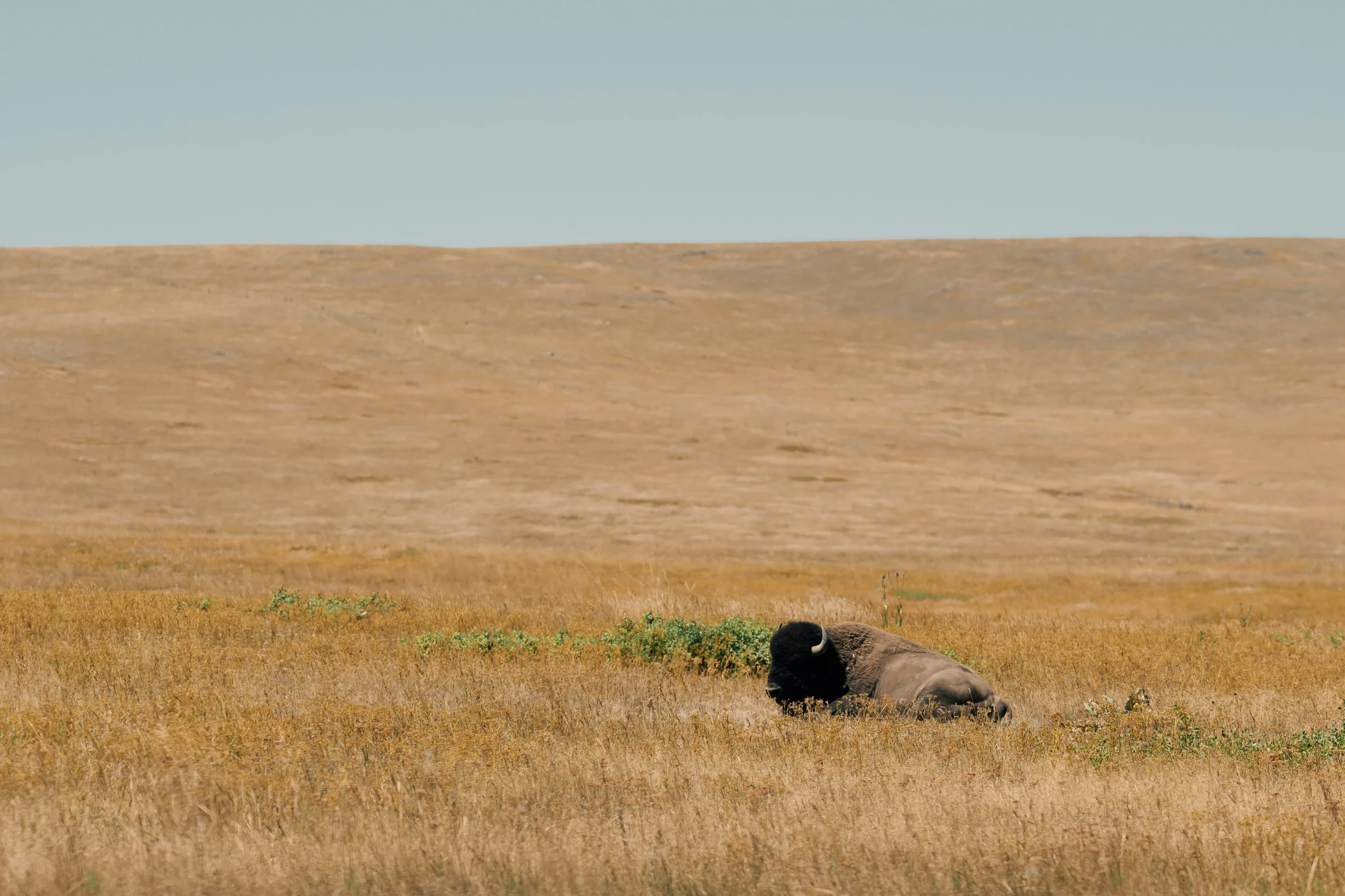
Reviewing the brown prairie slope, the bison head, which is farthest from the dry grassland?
the brown prairie slope

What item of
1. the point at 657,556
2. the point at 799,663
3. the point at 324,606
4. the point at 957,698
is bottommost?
the point at 657,556

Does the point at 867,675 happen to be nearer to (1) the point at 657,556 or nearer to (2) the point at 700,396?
(1) the point at 657,556

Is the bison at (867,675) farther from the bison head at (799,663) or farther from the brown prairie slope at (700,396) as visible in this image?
the brown prairie slope at (700,396)

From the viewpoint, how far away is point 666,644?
13711 mm

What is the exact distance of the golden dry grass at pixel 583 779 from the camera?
592cm

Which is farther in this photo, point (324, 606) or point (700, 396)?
point (700, 396)

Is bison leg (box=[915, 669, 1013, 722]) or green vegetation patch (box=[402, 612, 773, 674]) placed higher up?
bison leg (box=[915, 669, 1013, 722])

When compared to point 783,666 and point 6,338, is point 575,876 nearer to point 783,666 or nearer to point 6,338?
point 783,666

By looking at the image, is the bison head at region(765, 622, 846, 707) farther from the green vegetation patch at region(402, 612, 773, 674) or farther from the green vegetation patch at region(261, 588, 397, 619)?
the green vegetation patch at region(261, 588, 397, 619)

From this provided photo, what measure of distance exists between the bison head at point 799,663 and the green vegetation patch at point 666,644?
2.29 meters

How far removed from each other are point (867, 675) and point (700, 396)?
210 ft

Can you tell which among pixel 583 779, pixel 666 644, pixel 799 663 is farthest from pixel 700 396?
pixel 583 779

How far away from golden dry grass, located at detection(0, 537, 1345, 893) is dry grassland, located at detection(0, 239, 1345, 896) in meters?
0.04

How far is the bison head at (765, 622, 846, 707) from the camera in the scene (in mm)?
10523
